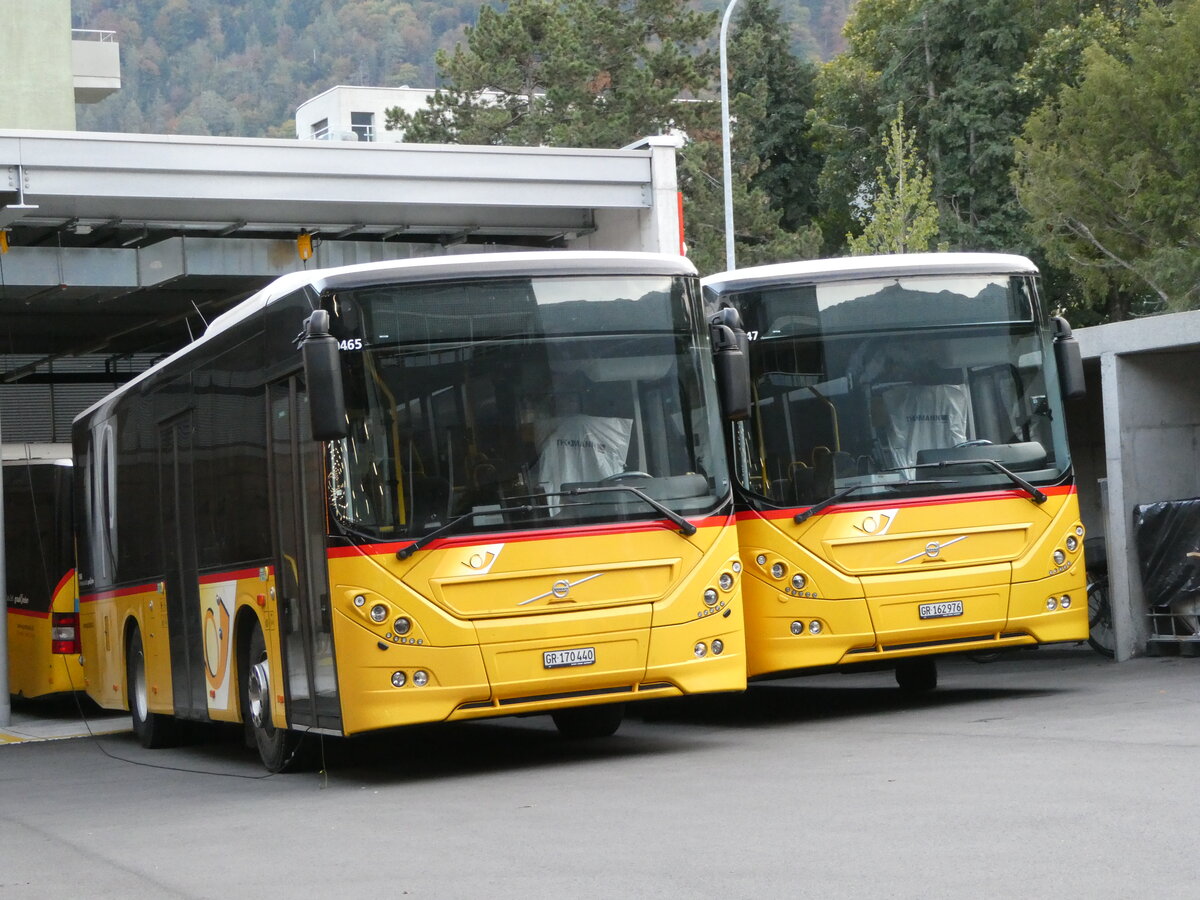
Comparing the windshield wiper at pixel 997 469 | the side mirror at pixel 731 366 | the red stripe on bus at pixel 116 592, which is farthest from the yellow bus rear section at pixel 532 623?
the red stripe on bus at pixel 116 592

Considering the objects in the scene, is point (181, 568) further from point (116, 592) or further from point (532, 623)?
point (532, 623)

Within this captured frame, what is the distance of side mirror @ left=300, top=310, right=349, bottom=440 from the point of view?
1040 cm

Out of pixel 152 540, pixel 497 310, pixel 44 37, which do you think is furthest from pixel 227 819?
pixel 44 37

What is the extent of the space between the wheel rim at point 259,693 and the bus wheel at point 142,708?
3338 mm

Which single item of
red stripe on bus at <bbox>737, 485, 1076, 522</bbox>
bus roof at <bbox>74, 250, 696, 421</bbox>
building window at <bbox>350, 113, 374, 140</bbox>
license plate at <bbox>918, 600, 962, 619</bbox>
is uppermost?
building window at <bbox>350, 113, 374, 140</bbox>

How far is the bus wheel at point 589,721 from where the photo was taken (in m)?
13.2

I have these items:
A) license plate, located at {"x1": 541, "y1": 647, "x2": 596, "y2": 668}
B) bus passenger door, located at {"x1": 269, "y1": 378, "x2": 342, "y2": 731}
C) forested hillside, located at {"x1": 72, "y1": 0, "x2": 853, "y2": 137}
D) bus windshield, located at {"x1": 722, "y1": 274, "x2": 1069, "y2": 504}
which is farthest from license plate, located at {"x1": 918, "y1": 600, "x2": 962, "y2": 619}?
forested hillside, located at {"x1": 72, "y1": 0, "x2": 853, "y2": 137}

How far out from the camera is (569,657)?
36.3 feet

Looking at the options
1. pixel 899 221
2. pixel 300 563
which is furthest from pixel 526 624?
pixel 899 221

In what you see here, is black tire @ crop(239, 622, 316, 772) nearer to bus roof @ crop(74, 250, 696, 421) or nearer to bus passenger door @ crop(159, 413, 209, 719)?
bus passenger door @ crop(159, 413, 209, 719)

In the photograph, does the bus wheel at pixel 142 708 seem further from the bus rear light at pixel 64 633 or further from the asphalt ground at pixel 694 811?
the bus rear light at pixel 64 633

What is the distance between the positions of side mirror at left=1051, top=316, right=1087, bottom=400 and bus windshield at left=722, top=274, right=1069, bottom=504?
3.6 inches

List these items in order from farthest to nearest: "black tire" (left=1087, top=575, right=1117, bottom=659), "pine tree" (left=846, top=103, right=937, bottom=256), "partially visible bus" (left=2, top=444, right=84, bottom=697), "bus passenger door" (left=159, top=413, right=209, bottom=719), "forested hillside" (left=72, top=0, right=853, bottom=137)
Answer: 1. "forested hillside" (left=72, top=0, right=853, bottom=137)
2. "pine tree" (left=846, top=103, right=937, bottom=256)
3. "partially visible bus" (left=2, top=444, right=84, bottom=697)
4. "black tire" (left=1087, top=575, right=1117, bottom=659)
5. "bus passenger door" (left=159, top=413, right=209, bottom=719)

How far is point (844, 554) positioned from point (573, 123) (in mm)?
43241
